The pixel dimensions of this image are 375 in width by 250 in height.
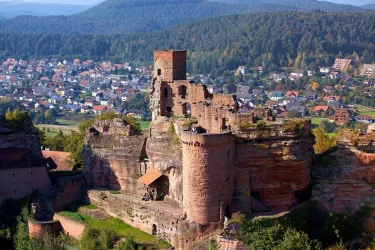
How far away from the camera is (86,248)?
34375 mm

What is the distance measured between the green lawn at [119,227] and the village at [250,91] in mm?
57345

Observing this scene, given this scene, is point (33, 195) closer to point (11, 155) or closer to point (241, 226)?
point (11, 155)

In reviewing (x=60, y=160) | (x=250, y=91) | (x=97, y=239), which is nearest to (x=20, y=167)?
(x=60, y=160)

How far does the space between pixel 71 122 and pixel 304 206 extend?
287ft

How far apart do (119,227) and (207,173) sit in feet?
24.9

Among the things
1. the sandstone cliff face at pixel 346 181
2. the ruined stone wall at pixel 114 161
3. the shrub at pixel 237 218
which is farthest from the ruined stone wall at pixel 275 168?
the ruined stone wall at pixel 114 161

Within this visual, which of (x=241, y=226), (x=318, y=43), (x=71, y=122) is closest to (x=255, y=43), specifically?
(x=318, y=43)

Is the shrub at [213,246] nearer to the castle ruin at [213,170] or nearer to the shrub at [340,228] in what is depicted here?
the castle ruin at [213,170]

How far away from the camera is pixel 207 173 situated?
31453mm

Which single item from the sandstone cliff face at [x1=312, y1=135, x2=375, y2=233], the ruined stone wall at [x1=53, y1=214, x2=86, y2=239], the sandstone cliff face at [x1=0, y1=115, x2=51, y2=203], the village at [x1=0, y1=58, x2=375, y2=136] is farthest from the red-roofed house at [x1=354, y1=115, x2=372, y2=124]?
the ruined stone wall at [x1=53, y1=214, x2=86, y2=239]

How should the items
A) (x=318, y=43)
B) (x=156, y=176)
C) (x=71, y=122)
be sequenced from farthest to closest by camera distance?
(x=318, y=43) → (x=71, y=122) → (x=156, y=176)

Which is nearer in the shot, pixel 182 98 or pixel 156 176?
pixel 156 176

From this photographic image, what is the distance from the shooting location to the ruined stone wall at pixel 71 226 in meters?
36.4

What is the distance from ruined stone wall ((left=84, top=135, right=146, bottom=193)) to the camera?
130 ft
